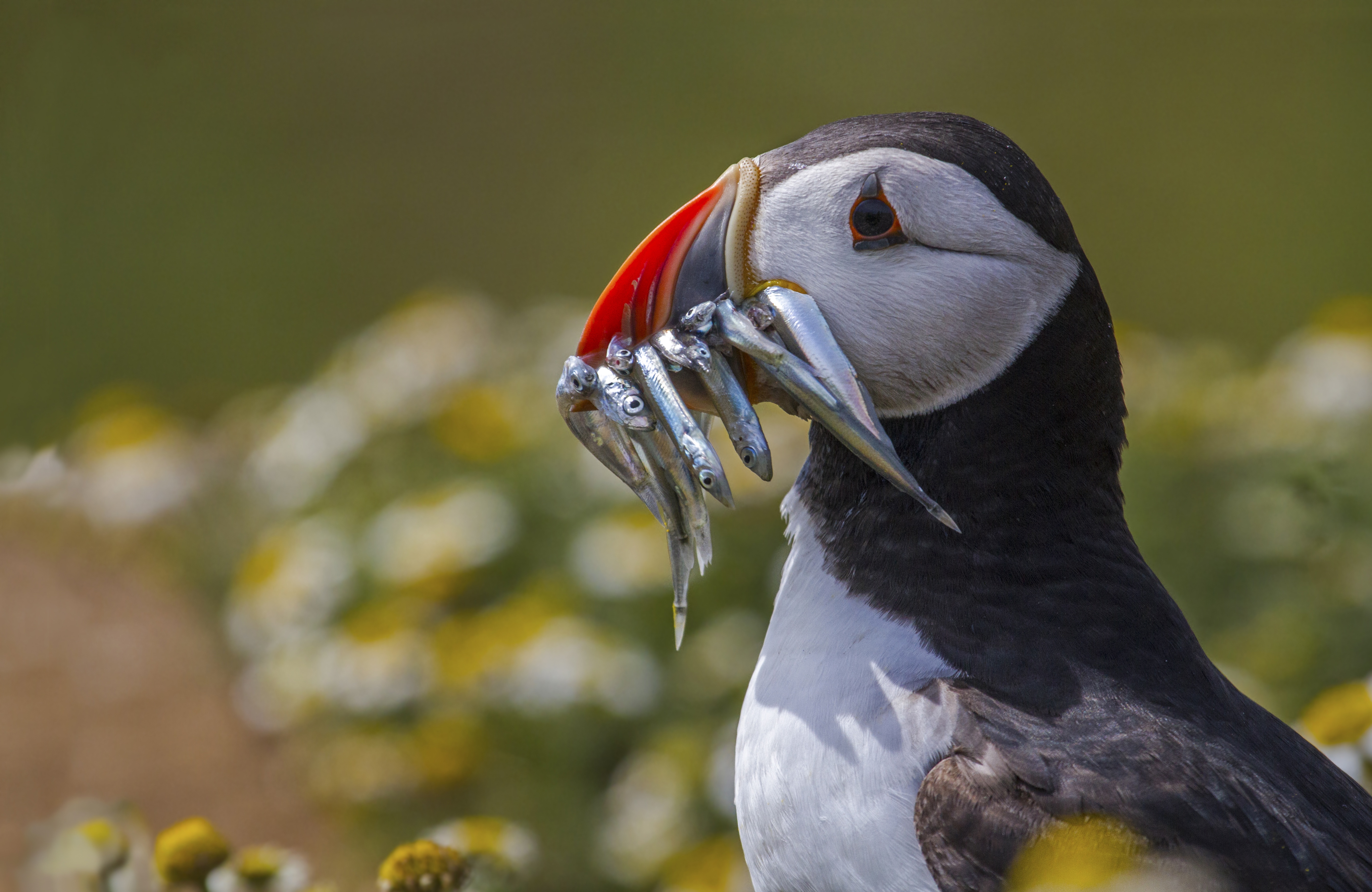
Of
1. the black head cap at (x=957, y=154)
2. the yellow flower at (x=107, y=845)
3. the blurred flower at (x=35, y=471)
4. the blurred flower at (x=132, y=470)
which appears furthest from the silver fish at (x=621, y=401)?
the blurred flower at (x=35, y=471)

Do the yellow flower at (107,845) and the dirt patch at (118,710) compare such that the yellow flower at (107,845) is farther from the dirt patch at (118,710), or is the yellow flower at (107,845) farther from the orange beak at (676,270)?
the dirt patch at (118,710)

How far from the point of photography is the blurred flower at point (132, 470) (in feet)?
19.4

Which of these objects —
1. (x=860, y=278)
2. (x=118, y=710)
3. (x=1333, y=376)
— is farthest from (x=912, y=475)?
(x=118, y=710)

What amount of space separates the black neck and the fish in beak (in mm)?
91

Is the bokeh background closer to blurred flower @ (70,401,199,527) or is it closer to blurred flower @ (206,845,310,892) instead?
→ blurred flower @ (70,401,199,527)

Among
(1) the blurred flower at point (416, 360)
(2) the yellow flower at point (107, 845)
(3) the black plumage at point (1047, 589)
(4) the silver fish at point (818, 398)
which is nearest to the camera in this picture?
(3) the black plumage at point (1047, 589)

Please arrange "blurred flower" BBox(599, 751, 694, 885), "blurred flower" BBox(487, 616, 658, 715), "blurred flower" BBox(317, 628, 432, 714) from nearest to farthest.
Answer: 1. "blurred flower" BBox(599, 751, 694, 885)
2. "blurred flower" BBox(487, 616, 658, 715)
3. "blurred flower" BBox(317, 628, 432, 714)

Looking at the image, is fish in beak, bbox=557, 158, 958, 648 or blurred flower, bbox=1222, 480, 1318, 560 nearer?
fish in beak, bbox=557, 158, 958, 648

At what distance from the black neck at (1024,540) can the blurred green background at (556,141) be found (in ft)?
23.8

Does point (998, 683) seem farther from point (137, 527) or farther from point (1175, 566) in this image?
point (137, 527)

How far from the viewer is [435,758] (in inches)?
167

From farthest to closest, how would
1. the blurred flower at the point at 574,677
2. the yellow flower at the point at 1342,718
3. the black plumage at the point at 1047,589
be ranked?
1. the blurred flower at the point at 574,677
2. the yellow flower at the point at 1342,718
3. the black plumage at the point at 1047,589

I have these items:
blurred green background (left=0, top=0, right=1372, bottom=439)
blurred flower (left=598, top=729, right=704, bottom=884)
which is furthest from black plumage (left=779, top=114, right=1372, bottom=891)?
blurred green background (left=0, top=0, right=1372, bottom=439)

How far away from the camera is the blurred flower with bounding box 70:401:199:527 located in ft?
19.4
